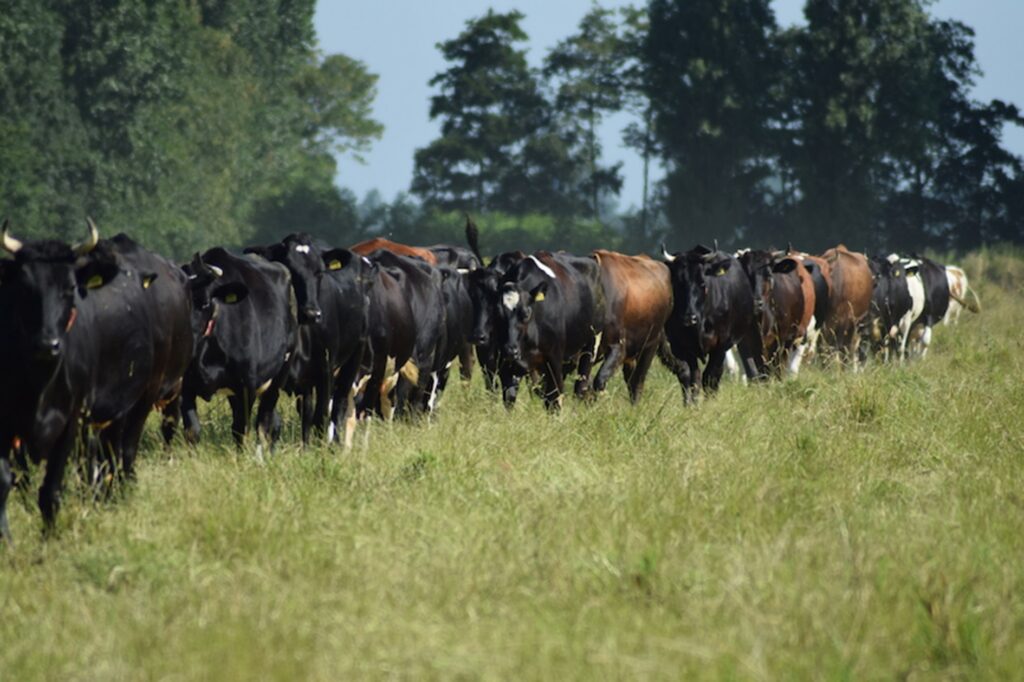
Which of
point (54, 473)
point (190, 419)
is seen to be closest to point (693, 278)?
point (190, 419)

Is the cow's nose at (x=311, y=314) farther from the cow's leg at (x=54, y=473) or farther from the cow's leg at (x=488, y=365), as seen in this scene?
the cow's leg at (x=54, y=473)

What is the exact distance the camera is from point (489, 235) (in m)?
68.3

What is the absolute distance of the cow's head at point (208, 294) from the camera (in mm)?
11133

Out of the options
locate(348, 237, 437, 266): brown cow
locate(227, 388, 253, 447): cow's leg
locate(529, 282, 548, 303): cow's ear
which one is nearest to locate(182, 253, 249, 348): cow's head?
locate(227, 388, 253, 447): cow's leg

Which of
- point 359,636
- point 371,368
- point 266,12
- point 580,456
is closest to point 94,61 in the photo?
point 266,12

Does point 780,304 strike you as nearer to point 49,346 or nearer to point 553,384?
point 553,384

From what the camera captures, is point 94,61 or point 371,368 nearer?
point 371,368

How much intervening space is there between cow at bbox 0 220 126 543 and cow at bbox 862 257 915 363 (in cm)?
1590

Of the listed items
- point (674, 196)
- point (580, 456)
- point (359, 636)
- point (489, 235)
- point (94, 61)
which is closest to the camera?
point (359, 636)

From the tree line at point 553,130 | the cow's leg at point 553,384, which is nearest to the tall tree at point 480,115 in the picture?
the tree line at point 553,130

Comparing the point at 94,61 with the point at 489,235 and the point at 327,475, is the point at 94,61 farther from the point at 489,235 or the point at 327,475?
the point at 327,475

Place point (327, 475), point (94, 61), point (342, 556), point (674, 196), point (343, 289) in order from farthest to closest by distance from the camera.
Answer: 1. point (674, 196)
2. point (94, 61)
3. point (343, 289)
4. point (327, 475)
5. point (342, 556)

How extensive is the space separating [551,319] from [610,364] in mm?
1231

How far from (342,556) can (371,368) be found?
6185 millimetres
